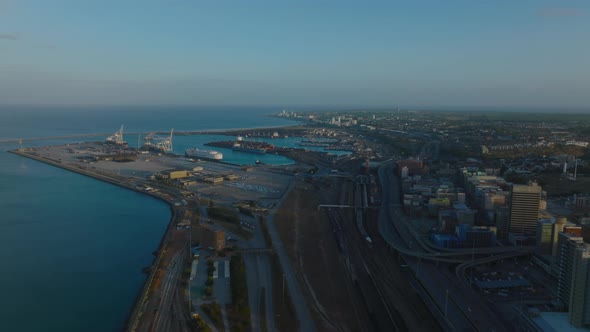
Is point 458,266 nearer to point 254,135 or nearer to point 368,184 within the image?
point 368,184

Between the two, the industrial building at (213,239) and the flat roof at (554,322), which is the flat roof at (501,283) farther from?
the industrial building at (213,239)

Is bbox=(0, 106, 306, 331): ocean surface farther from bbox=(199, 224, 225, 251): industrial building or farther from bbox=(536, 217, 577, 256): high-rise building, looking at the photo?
bbox=(536, 217, 577, 256): high-rise building

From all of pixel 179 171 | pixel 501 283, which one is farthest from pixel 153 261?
pixel 179 171

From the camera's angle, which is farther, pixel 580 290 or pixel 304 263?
pixel 304 263

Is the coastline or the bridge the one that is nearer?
the coastline

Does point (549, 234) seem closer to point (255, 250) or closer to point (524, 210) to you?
point (524, 210)

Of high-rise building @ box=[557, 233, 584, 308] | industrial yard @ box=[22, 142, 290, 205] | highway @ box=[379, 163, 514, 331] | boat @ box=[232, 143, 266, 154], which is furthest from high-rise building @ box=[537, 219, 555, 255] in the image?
boat @ box=[232, 143, 266, 154]

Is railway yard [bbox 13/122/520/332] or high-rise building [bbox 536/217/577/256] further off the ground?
high-rise building [bbox 536/217/577/256]

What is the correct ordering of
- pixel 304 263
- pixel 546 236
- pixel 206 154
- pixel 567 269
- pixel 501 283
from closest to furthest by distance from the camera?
pixel 567 269, pixel 501 283, pixel 304 263, pixel 546 236, pixel 206 154

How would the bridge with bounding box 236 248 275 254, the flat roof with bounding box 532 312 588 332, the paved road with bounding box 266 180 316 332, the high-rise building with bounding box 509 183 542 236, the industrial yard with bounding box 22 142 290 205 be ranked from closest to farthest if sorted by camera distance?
the flat roof with bounding box 532 312 588 332 < the paved road with bounding box 266 180 316 332 < the bridge with bounding box 236 248 275 254 < the high-rise building with bounding box 509 183 542 236 < the industrial yard with bounding box 22 142 290 205
